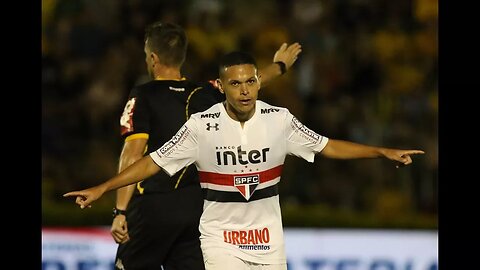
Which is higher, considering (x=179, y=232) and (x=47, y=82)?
(x=47, y=82)

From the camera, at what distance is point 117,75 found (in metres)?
13.2

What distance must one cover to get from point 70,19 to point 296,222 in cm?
404

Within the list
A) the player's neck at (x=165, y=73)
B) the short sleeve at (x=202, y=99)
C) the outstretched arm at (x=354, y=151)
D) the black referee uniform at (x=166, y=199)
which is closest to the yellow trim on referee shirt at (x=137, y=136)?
the black referee uniform at (x=166, y=199)

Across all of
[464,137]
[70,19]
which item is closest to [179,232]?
[464,137]

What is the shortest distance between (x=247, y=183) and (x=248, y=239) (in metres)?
0.38

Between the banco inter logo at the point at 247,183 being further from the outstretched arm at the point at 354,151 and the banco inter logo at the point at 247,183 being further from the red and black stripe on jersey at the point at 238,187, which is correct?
the outstretched arm at the point at 354,151

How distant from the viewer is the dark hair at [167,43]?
27.6 ft

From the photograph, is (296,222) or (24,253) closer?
(24,253)

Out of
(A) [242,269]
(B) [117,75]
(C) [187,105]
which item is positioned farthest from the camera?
(B) [117,75]

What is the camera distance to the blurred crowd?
12.7 m

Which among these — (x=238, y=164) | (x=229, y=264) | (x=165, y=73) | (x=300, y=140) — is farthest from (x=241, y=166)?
(x=165, y=73)

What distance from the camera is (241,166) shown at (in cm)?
729

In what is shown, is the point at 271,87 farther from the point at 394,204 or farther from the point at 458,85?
the point at 458,85

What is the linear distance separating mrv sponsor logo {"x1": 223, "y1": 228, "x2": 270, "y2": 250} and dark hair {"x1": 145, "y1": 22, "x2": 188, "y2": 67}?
68.0 inches
